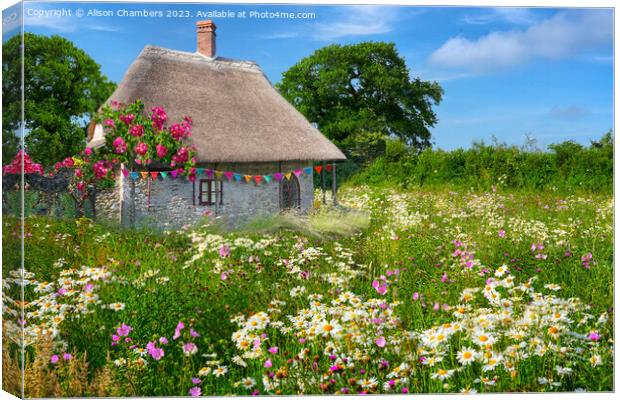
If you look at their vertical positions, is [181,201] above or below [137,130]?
below

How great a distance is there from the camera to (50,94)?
528 centimetres

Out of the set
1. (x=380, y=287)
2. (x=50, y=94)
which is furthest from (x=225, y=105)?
(x=380, y=287)

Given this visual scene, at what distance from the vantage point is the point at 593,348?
509 cm

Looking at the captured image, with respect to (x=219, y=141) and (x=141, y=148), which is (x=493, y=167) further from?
(x=141, y=148)

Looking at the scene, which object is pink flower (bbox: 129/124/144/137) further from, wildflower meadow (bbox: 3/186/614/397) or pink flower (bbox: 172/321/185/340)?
pink flower (bbox: 172/321/185/340)

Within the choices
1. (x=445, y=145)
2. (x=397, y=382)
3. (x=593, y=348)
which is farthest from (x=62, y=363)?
(x=593, y=348)

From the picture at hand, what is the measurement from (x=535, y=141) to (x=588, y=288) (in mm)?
1338

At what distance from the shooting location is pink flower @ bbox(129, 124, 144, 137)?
17.4 ft

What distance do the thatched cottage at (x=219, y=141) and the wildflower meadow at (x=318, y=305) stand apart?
22 cm

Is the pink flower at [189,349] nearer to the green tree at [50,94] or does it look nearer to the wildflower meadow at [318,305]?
the wildflower meadow at [318,305]

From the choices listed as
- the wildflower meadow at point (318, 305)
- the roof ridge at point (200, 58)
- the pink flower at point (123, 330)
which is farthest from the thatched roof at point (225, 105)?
the pink flower at point (123, 330)

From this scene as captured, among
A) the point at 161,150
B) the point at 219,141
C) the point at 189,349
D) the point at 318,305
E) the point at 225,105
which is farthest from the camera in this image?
the point at 225,105

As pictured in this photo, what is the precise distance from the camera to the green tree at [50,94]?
504 centimetres

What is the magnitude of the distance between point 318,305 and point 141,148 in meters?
1.95
